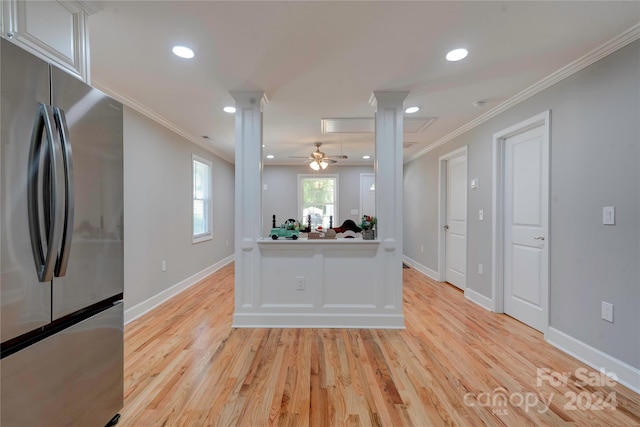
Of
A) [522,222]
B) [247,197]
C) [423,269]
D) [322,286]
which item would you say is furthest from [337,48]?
[423,269]

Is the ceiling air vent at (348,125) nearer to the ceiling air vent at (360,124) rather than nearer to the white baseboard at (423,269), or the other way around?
the ceiling air vent at (360,124)

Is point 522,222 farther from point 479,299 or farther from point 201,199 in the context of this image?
point 201,199

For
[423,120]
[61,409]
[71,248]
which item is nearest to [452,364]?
[61,409]

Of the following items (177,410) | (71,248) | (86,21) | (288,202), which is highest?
(86,21)

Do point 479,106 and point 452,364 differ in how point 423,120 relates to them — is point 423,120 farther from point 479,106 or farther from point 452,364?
point 452,364

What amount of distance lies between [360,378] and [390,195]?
1677 mm

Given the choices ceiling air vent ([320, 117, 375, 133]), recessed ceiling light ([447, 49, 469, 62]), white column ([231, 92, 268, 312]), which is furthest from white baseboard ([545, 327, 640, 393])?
ceiling air vent ([320, 117, 375, 133])

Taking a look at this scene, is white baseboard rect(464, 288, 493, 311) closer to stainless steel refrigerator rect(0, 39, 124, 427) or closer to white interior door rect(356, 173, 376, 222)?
white interior door rect(356, 173, 376, 222)

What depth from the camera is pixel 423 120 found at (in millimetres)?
3609

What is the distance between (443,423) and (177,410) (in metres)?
1.56

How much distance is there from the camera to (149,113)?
3.26 meters

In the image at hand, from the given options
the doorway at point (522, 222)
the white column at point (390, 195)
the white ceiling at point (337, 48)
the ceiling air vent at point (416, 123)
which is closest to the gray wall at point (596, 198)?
the doorway at point (522, 222)

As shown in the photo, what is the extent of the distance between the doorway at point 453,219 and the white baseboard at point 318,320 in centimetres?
176

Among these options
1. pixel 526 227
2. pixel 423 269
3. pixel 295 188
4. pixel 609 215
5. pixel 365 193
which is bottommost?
pixel 423 269
